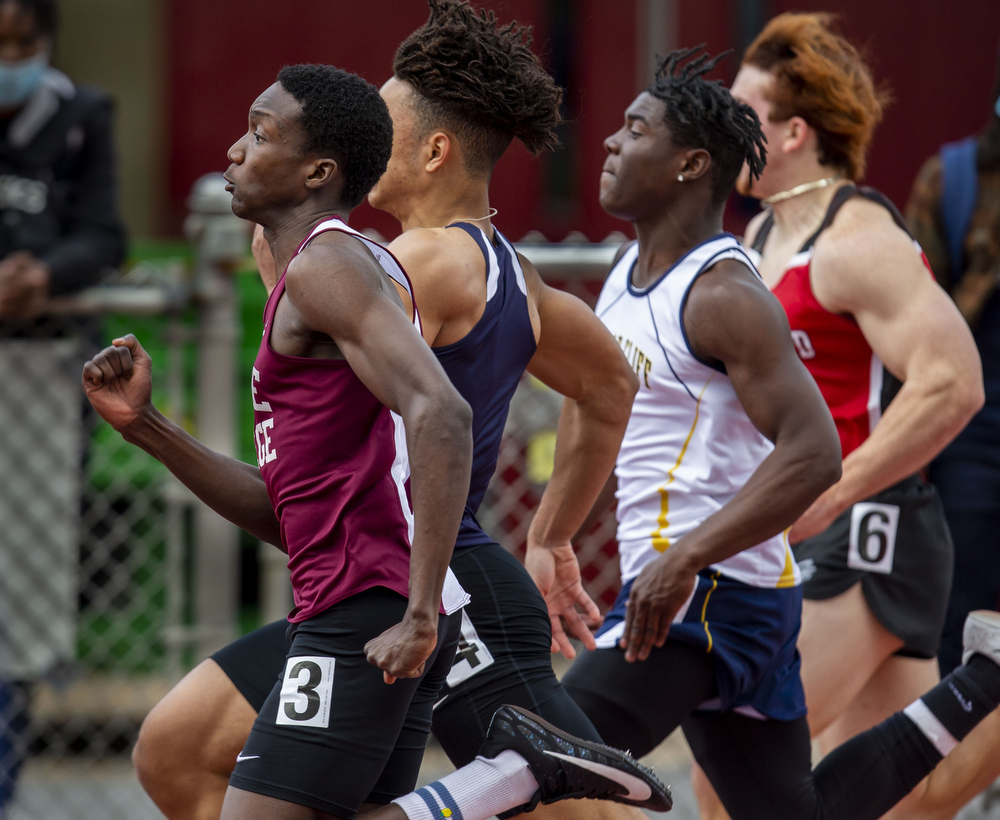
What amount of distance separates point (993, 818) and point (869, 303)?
8.76 feet

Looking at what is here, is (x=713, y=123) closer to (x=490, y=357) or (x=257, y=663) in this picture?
(x=490, y=357)

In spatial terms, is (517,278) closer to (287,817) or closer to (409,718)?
(409,718)

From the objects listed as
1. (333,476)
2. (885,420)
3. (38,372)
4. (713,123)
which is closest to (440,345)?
(333,476)

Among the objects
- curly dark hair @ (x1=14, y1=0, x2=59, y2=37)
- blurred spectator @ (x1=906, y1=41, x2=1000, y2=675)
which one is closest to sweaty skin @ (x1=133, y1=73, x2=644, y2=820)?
blurred spectator @ (x1=906, y1=41, x2=1000, y2=675)

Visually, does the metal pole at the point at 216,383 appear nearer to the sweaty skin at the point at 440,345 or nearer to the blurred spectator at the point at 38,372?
the blurred spectator at the point at 38,372

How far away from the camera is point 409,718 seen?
2328mm

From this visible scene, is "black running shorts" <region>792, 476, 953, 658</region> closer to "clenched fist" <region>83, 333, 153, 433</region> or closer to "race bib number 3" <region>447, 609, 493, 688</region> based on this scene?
"race bib number 3" <region>447, 609, 493, 688</region>

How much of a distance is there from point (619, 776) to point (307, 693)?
0.72 meters

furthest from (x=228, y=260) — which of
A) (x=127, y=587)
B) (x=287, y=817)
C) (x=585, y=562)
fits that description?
(x=287, y=817)

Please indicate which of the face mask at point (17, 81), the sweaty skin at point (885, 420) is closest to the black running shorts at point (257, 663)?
the sweaty skin at point (885, 420)

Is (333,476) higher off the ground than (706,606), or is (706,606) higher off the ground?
(333,476)

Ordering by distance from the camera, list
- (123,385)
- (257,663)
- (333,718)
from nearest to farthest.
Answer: (333,718), (123,385), (257,663)

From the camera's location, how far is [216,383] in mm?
4625

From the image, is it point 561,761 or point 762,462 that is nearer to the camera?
point 561,761
